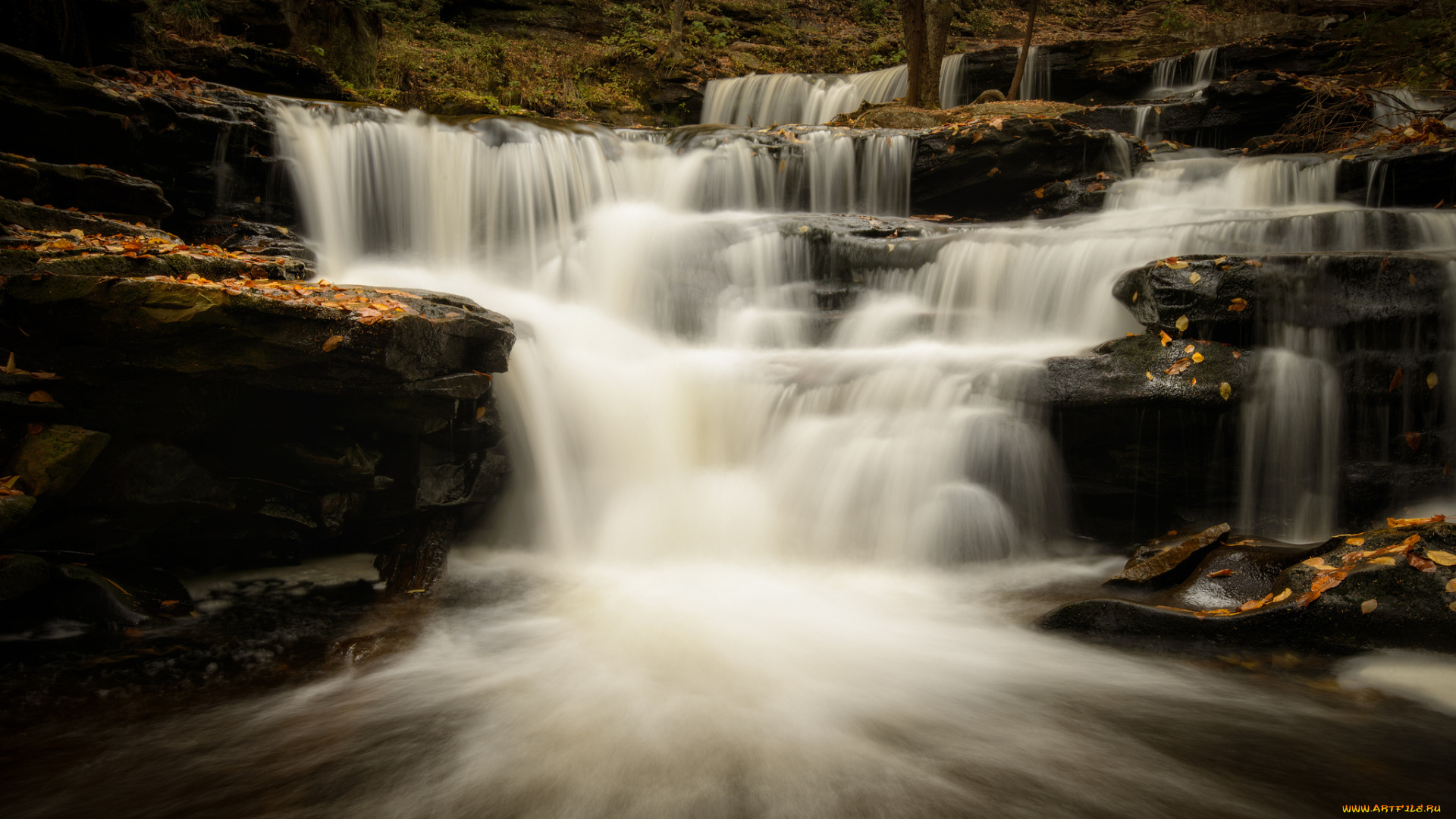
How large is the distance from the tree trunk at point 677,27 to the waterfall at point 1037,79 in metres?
8.28

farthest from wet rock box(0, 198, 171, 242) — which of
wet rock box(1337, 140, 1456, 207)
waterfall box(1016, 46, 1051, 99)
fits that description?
waterfall box(1016, 46, 1051, 99)

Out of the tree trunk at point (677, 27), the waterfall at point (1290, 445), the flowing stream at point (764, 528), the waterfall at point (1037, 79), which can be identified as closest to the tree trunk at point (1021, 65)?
the waterfall at point (1037, 79)

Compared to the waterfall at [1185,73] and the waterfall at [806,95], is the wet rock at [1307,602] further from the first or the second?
the waterfall at [806,95]

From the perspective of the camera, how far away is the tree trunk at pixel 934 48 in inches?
531

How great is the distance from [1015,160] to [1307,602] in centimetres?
799

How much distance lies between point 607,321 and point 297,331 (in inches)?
175

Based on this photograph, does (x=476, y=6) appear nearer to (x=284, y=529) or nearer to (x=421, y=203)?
(x=421, y=203)

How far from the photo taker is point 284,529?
186 inches

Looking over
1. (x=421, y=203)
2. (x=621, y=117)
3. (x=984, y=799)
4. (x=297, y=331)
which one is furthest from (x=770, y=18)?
(x=984, y=799)

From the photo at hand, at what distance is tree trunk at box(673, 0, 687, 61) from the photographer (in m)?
16.9

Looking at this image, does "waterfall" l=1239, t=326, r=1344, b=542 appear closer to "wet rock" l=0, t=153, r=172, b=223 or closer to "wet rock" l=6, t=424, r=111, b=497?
"wet rock" l=6, t=424, r=111, b=497

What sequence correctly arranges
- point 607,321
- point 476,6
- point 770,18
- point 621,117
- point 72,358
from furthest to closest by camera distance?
point 770,18 < point 476,6 < point 621,117 < point 607,321 < point 72,358

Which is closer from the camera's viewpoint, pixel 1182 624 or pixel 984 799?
pixel 984 799

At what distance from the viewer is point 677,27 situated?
56.1ft
